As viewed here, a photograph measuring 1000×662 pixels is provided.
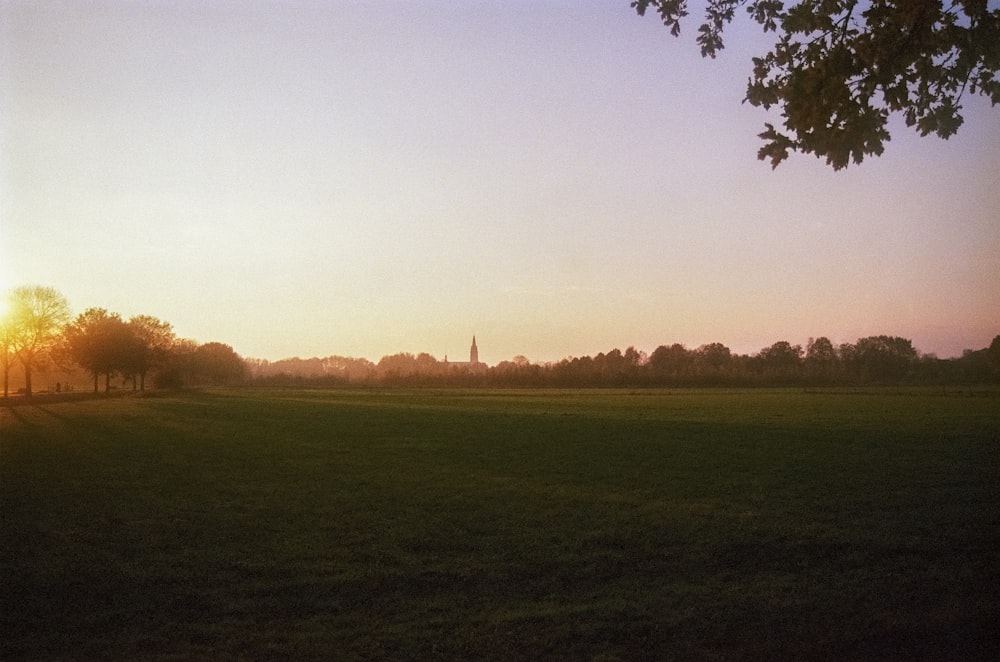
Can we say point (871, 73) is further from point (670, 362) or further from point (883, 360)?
point (670, 362)

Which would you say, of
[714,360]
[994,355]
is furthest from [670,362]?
[994,355]

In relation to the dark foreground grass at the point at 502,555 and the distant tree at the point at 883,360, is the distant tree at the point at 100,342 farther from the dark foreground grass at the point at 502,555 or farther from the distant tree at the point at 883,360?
the distant tree at the point at 883,360

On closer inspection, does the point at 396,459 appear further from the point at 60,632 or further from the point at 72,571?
the point at 60,632

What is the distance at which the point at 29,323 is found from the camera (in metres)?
67.1

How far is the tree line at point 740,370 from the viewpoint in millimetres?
105062

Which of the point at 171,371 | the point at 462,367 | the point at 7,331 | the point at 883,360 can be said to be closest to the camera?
the point at 7,331

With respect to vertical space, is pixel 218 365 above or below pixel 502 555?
above

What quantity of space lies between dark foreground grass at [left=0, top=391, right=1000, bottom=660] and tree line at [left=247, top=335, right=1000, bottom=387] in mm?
90691

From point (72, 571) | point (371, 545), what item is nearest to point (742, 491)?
point (371, 545)

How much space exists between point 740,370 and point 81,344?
303 feet

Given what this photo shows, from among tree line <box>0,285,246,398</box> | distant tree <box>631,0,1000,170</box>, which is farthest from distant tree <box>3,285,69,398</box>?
distant tree <box>631,0,1000,170</box>

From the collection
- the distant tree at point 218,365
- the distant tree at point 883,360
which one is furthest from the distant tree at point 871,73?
the distant tree at point 218,365

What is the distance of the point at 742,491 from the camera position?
53.9 feet

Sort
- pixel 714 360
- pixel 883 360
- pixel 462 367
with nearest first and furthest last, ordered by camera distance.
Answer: pixel 883 360 < pixel 714 360 < pixel 462 367
